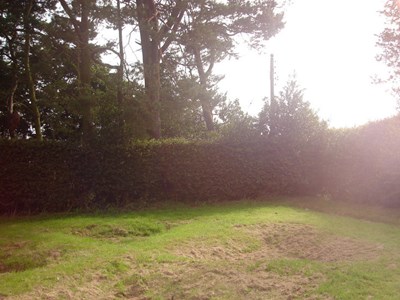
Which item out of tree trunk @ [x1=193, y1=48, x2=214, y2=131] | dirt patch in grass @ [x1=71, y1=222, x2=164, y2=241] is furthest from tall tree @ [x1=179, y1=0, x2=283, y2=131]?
dirt patch in grass @ [x1=71, y1=222, x2=164, y2=241]

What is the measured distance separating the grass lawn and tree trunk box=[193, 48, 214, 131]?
6.11 metres

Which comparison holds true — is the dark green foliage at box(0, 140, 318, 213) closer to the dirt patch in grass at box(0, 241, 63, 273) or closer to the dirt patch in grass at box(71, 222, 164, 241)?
the dirt patch in grass at box(71, 222, 164, 241)

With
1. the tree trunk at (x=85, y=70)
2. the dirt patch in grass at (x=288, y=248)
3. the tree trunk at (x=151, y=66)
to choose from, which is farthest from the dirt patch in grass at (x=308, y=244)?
the tree trunk at (x=85, y=70)

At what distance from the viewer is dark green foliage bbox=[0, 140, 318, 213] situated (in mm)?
13148

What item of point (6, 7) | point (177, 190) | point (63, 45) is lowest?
point (177, 190)

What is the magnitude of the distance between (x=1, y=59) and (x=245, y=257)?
22.3m

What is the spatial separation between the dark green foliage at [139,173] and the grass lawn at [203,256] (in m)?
1.52

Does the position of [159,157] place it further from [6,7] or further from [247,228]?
[6,7]

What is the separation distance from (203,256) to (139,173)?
23.3 feet

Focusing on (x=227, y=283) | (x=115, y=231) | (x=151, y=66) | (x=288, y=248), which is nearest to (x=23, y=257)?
(x=115, y=231)

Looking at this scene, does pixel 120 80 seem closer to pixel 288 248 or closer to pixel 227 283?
pixel 288 248

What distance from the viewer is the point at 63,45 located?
60.8 ft

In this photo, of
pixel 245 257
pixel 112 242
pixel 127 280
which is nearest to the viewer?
pixel 127 280

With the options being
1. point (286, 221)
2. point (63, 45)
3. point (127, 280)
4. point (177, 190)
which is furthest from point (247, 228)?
point (63, 45)
